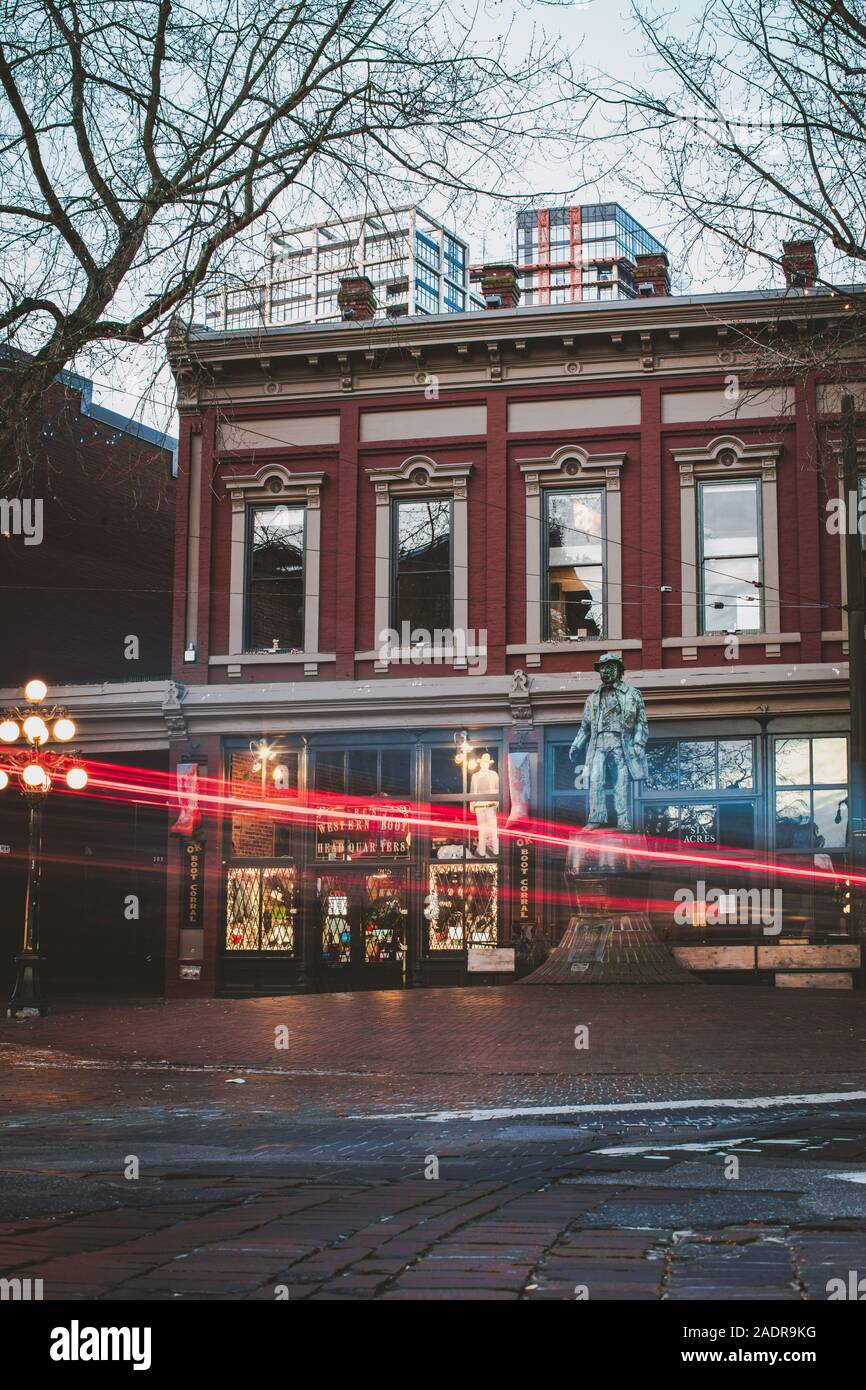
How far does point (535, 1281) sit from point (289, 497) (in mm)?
22954

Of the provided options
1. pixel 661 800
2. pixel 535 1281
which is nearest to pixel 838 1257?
pixel 535 1281

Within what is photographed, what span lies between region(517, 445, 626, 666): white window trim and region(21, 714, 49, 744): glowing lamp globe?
8.75 meters

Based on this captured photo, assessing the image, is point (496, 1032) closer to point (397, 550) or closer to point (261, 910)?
point (261, 910)

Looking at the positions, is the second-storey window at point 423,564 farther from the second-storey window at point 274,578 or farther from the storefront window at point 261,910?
the storefront window at point 261,910

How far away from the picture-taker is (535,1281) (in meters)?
4.55

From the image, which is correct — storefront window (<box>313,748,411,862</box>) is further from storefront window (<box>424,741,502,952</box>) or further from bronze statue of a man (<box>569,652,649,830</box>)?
bronze statue of a man (<box>569,652,649,830</box>)

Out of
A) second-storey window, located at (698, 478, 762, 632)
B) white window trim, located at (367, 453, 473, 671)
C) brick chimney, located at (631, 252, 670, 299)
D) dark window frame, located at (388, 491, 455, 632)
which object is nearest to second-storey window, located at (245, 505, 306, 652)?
white window trim, located at (367, 453, 473, 671)

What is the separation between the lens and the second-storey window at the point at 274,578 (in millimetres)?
26656

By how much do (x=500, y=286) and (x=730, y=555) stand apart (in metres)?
6.68

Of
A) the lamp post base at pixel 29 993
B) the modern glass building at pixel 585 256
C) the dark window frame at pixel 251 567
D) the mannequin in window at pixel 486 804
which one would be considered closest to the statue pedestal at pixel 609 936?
the mannequin in window at pixel 486 804

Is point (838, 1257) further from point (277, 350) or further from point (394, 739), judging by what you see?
point (277, 350)

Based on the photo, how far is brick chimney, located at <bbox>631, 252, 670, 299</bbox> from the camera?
27.1 metres

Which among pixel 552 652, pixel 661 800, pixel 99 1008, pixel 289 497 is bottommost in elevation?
pixel 99 1008

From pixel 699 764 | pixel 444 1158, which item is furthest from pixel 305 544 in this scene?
pixel 444 1158
